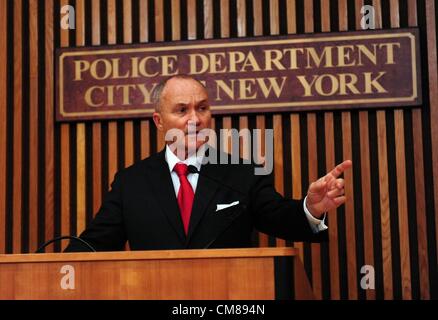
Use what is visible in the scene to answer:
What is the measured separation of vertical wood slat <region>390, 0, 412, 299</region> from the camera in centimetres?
397

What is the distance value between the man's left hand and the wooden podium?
0.39m

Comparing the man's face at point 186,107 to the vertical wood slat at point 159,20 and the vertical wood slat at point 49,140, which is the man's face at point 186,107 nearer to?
the vertical wood slat at point 159,20

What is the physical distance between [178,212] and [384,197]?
133 cm

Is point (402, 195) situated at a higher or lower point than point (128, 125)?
lower

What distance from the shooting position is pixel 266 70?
416 cm

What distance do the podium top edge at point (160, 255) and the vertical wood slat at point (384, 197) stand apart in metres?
1.95

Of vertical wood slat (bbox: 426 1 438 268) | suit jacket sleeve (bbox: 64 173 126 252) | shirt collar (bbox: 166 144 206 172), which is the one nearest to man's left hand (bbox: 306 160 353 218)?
shirt collar (bbox: 166 144 206 172)

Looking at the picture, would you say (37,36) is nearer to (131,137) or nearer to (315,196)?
(131,137)

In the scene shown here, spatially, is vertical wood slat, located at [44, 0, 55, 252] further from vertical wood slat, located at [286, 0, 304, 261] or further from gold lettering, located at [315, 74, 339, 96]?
gold lettering, located at [315, 74, 339, 96]

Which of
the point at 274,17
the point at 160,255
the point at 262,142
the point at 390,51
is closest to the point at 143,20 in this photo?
the point at 274,17

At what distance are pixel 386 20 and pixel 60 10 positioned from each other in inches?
69.5

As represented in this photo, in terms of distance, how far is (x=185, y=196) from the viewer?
3195 millimetres

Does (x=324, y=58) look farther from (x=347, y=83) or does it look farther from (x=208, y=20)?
(x=208, y=20)

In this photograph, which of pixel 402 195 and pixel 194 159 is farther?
pixel 402 195
